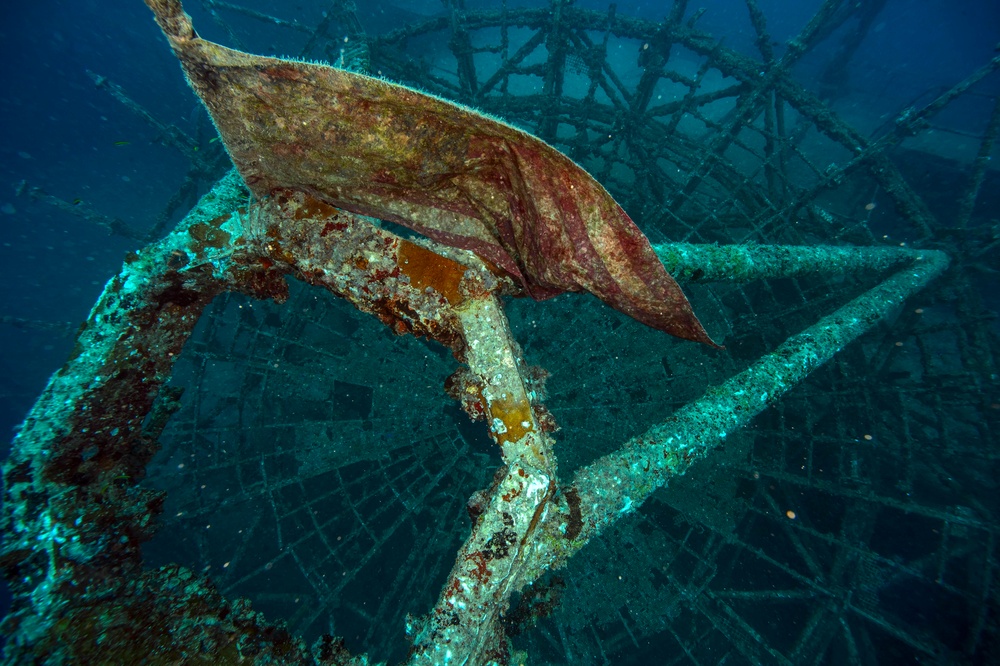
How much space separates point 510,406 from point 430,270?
2.60ft

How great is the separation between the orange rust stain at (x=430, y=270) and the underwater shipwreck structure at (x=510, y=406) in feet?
0.05

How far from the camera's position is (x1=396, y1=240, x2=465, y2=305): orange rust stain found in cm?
198

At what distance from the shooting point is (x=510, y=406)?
1.88 meters

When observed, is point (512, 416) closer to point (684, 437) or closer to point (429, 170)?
point (429, 170)

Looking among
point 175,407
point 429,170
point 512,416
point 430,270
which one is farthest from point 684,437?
point 175,407

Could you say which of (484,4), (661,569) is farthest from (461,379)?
(484,4)

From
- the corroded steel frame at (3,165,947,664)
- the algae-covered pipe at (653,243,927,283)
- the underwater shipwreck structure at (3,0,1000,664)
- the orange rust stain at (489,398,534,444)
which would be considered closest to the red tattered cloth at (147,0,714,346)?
the underwater shipwreck structure at (3,0,1000,664)

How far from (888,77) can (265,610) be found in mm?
40622

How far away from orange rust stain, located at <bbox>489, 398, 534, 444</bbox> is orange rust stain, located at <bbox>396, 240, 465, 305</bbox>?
56 cm

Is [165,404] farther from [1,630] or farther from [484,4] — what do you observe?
[484,4]

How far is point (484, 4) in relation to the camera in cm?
2836

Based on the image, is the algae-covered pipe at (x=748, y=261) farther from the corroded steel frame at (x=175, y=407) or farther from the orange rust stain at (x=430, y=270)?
the orange rust stain at (x=430, y=270)

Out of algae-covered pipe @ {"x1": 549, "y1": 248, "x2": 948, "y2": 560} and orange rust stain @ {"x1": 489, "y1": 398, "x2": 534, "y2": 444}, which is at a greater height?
orange rust stain @ {"x1": 489, "y1": 398, "x2": 534, "y2": 444}

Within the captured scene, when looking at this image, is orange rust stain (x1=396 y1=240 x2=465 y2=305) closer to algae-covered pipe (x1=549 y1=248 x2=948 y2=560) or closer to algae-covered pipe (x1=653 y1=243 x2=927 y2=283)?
algae-covered pipe (x1=549 y1=248 x2=948 y2=560)
